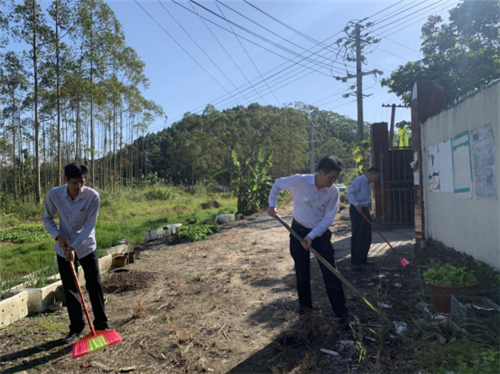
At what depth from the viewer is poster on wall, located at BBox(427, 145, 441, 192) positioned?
574cm

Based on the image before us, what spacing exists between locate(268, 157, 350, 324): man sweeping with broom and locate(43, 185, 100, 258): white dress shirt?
213 centimetres

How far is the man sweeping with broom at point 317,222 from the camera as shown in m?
3.65

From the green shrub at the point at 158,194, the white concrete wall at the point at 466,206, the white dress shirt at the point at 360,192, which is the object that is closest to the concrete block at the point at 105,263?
the white dress shirt at the point at 360,192

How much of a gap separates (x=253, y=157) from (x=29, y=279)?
481 inches

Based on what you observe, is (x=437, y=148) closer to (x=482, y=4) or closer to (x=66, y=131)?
(x=482, y=4)

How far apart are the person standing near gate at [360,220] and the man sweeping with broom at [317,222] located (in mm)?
2216

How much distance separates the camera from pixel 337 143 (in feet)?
199

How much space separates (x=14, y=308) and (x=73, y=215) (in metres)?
1.52

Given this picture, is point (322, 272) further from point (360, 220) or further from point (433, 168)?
point (433, 168)

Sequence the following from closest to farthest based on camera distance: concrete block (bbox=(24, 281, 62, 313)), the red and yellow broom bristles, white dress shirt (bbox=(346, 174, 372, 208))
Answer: the red and yellow broom bristles → concrete block (bbox=(24, 281, 62, 313)) → white dress shirt (bbox=(346, 174, 372, 208))

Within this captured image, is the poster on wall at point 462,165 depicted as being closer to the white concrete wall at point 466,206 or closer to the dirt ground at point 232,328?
the white concrete wall at point 466,206

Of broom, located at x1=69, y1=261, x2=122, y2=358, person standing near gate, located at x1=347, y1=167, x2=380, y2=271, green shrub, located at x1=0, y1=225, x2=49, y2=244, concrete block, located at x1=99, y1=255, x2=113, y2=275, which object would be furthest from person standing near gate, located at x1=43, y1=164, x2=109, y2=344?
green shrub, located at x1=0, y1=225, x2=49, y2=244

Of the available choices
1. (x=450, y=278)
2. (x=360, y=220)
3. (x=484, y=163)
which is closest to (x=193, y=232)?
(x=360, y=220)

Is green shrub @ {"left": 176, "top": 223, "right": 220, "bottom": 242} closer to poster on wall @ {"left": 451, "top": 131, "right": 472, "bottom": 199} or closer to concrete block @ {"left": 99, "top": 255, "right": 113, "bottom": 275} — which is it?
concrete block @ {"left": 99, "top": 255, "right": 113, "bottom": 275}
